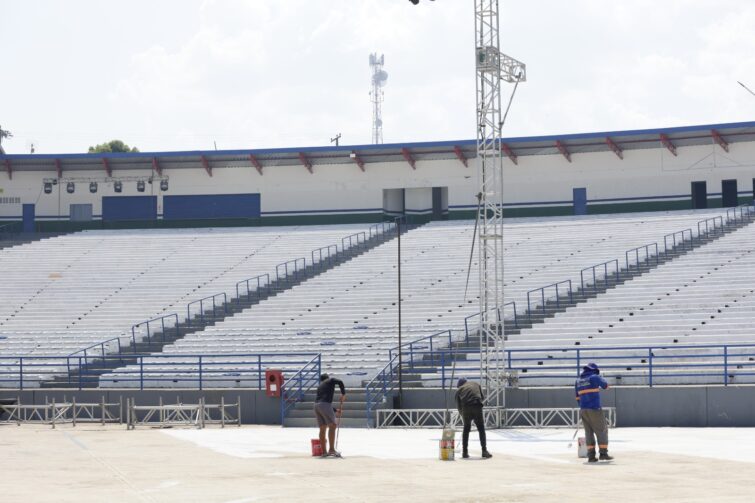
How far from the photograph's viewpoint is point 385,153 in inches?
2275

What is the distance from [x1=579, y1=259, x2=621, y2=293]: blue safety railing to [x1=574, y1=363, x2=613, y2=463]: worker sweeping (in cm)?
1917

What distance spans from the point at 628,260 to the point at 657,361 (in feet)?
38.0

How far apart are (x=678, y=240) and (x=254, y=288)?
15.5 meters

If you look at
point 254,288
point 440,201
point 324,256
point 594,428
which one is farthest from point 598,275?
point 594,428

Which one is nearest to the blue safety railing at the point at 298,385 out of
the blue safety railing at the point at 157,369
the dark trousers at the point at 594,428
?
the blue safety railing at the point at 157,369

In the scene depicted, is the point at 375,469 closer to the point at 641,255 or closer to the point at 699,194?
the point at 641,255

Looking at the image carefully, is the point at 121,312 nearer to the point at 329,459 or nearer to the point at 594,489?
the point at 329,459

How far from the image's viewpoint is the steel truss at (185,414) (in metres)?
30.5

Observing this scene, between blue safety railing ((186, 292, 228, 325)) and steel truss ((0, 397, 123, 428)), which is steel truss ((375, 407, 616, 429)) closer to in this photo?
steel truss ((0, 397, 123, 428))

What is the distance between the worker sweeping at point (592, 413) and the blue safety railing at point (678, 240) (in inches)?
935

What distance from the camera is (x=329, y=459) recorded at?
20.6 meters

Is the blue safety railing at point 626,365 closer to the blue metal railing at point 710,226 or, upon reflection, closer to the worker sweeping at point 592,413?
the worker sweeping at point 592,413

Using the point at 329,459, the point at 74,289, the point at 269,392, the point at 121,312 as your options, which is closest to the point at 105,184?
the point at 74,289

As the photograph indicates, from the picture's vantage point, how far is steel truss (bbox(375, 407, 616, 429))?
28.6 m
